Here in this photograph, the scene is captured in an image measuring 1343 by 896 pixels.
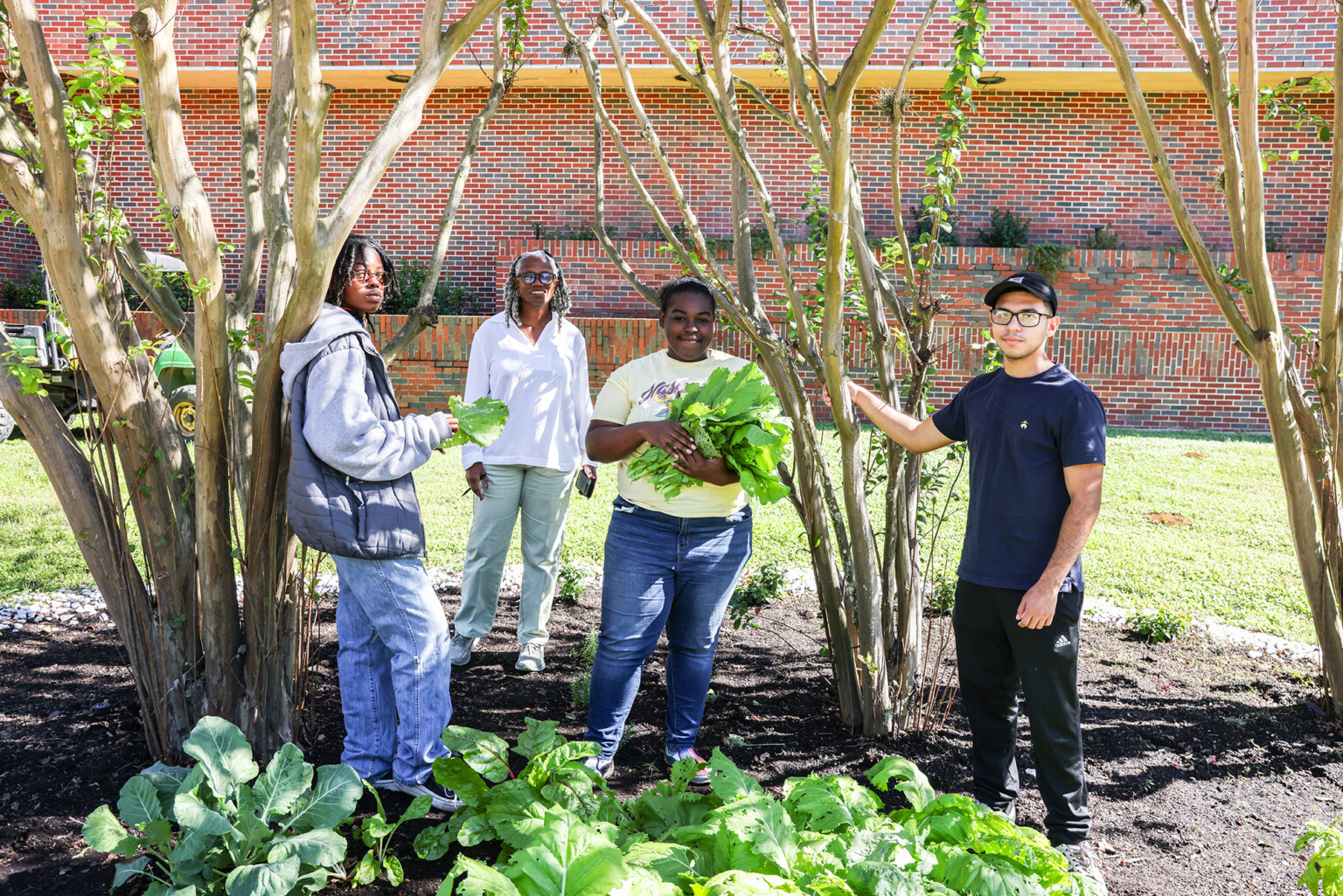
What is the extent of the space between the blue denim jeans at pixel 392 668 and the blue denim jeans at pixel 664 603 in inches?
21.2

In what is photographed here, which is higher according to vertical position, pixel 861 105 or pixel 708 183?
pixel 861 105

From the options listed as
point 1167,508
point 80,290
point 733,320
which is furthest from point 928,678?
point 1167,508

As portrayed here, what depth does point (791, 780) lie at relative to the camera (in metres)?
2.56

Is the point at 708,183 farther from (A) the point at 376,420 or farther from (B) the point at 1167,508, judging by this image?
(A) the point at 376,420

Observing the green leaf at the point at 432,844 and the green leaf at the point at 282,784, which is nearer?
the green leaf at the point at 282,784

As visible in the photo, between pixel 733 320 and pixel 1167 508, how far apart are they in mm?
5949

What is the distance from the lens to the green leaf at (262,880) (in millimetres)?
2121

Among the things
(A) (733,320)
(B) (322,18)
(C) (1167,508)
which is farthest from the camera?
(B) (322,18)

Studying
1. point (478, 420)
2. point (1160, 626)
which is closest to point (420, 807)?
point (478, 420)

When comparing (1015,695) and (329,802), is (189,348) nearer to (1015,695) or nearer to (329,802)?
(329,802)

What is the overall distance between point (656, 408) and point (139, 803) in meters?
1.86

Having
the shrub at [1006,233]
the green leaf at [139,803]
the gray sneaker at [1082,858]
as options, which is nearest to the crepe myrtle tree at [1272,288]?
the gray sneaker at [1082,858]

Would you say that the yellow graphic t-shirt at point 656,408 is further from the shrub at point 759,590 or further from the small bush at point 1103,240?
the small bush at point 1103,240

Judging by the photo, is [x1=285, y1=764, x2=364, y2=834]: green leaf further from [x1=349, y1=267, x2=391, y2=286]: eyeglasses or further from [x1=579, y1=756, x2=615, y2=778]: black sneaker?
[x1=349, y1=267, x2=391, y2=286]: eyeglasses
